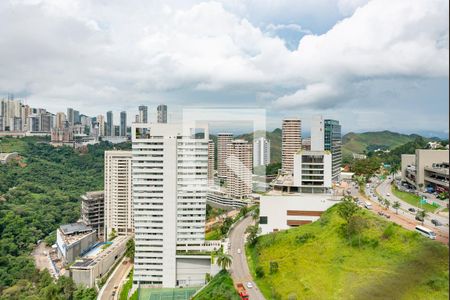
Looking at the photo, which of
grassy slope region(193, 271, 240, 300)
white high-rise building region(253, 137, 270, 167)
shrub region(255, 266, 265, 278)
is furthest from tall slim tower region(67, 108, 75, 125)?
shrub region(255, 266, 265, 278)

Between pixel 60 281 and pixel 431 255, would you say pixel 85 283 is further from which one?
pixel 431 255

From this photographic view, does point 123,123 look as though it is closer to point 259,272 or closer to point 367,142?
point 367,142

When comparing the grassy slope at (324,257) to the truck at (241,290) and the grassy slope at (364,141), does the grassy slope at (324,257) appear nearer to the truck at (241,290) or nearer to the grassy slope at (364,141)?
the truck at (241,290)

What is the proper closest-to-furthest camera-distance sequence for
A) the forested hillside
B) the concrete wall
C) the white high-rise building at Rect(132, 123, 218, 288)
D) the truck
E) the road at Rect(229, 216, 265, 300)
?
the truck → the road at Rect(229, 216, 265, 300) → the white high-rise building at Rect(132, 123, 218, 288) → the concrete wall → the forested hillside

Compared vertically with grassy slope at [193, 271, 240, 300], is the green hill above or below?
above

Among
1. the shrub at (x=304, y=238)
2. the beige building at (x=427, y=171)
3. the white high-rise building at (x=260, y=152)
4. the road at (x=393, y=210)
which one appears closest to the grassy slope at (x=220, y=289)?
the shrub at (x=304, y=238)

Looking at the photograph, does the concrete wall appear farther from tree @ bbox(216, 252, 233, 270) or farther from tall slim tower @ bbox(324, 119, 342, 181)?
tree @ bbox(216, 252, 233, 270)

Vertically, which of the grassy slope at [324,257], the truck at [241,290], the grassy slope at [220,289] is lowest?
the grassy slope at [220,289]

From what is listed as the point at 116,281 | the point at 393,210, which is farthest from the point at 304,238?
the point at 116,281
